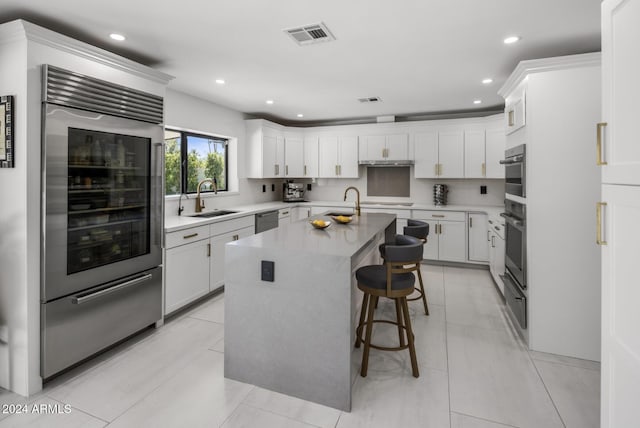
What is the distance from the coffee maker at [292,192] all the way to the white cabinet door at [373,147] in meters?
1.32

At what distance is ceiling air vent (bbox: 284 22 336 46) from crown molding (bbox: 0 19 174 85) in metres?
1.23

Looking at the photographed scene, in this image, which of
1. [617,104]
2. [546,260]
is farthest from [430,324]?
[617,104]

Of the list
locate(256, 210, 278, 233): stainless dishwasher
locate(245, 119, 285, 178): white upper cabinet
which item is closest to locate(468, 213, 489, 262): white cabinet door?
locate(256, 210, 278, 233): stainless dishwasher

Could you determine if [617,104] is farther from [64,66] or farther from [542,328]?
[64,66]

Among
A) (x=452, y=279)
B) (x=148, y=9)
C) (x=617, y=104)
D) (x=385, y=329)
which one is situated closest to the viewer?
(x=617, y=104)

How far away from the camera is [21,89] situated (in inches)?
80.5

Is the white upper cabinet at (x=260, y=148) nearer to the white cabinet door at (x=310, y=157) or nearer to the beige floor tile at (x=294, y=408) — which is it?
the white cabinet door at (x=310, y=157)

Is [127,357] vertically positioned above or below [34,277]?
below

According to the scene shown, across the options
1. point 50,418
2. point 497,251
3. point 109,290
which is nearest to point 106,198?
point 109,290

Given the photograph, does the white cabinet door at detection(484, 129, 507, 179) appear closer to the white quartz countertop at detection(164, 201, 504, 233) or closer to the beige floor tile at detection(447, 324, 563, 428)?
the white quartz countertop at detection(164, 201, 504, 233)

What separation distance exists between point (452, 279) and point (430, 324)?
159 centimetres

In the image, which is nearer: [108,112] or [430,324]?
[108,112]

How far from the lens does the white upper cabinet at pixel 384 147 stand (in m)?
5.61

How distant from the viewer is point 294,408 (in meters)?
2.02
